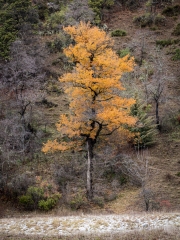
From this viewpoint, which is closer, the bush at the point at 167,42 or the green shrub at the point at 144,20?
the bush at the point at 167,42

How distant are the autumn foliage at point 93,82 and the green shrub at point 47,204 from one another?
307 centimetres

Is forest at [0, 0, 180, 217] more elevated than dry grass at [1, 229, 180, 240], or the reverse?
forest at [0, 0, 180, 217]

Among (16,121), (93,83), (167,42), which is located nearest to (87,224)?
(93,83)

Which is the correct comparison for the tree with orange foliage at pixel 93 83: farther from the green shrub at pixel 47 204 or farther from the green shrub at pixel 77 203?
the green shrub at pixel 47 204

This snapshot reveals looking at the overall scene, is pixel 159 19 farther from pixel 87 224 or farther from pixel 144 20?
pixel 87 224

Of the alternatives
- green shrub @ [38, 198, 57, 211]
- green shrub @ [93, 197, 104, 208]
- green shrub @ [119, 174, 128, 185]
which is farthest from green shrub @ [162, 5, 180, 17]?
green shrub @ [38, 198, 57, 211]

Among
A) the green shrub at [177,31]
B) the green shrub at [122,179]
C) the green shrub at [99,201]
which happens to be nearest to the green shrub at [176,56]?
the green shrub at [177,31]

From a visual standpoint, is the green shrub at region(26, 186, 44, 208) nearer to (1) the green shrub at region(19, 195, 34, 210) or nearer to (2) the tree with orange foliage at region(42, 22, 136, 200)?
(1) the green shrub at region(19, 195, 34, 210)

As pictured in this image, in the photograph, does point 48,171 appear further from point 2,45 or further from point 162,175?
point 2,45

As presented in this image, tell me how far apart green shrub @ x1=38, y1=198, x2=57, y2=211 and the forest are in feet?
0.19

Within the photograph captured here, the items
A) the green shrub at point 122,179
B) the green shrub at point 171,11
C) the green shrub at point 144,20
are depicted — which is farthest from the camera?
the green shrub at point 171,11

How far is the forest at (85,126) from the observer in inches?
629

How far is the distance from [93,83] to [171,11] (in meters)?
31.0

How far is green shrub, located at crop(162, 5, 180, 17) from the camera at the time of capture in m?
40.9
